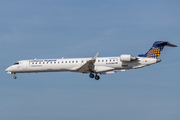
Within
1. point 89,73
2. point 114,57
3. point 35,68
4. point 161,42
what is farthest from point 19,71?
point 161,42

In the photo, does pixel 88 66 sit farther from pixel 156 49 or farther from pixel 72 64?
pixel 156 49

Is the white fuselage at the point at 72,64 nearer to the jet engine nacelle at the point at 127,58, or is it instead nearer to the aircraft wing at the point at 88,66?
the aircraft wing at the point at 88,66

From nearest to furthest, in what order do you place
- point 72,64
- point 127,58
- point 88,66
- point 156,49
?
1. point 127,58
2. point 156,49
3. point 88,66
4. point 72,64

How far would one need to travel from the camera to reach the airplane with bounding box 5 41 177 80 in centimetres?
4041

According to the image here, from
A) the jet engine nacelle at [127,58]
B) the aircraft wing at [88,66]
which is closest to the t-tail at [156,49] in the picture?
the jet engine nacelle at [127,58]

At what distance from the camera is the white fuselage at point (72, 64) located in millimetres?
40562

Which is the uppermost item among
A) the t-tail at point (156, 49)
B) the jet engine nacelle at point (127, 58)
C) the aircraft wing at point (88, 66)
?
the t-tail at point (156, 49)

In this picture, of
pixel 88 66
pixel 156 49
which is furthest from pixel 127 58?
pixel 88 66

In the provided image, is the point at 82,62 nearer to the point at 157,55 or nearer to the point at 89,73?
the point at 89,73

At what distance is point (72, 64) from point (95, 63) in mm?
3178

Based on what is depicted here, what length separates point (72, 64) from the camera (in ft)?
140

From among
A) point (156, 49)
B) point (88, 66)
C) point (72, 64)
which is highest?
point (156, 49)

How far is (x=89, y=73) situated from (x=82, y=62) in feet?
6.25

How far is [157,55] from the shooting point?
133ft
